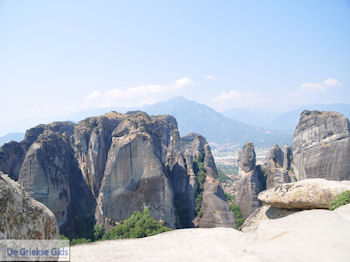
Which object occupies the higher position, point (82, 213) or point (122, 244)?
point (122, 244)

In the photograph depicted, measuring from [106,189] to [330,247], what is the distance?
18922 mm

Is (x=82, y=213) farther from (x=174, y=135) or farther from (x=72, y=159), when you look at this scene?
(x=174, y=135)

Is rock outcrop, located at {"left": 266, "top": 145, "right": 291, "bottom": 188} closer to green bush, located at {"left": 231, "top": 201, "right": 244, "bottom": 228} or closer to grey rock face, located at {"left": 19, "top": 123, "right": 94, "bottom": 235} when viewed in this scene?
green bush, located at {"left": 231, "top": 201, "right": 244, "bottom": 228}

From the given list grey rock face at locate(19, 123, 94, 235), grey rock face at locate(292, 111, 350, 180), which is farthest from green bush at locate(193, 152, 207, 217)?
grey rock face at locate(19, 123, 94, 235)

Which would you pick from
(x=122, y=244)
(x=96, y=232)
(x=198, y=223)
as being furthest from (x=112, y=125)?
(x=122, y=244)

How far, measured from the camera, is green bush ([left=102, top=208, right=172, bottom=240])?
17953mm

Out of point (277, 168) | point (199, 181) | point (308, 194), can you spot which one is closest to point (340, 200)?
point (308, 194)

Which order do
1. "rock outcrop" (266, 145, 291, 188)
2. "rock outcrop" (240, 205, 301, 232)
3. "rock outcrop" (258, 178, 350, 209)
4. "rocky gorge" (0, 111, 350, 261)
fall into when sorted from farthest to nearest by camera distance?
1. "rock outcrop" (266, 145, 291, 188)
2. "rock outcrop" (240, 205, 301, 232)
3. "rock outcrop" (258, 178, 350, 209)
4. "rocky gorge" (0, 111, 350, 261)

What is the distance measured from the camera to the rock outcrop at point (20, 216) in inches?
163

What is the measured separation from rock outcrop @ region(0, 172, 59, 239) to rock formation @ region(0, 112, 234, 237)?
16370 millimetres

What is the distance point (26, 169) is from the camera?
20688 millimetres

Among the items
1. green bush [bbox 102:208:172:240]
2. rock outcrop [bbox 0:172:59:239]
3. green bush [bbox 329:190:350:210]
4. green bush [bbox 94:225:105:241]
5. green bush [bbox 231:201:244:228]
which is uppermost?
rock outcrop [bbox 0:172:59:239]

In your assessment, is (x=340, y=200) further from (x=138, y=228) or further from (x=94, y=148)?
(x=94, y=148)

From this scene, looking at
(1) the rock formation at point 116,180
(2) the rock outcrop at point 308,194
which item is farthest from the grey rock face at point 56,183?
(2) the rock outcrop at point 308,194
